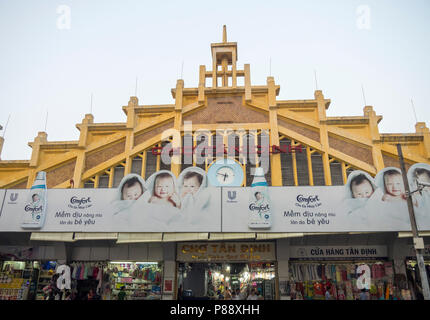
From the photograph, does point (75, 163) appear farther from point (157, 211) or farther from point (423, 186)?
point (423, 186)

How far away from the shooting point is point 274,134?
19.2 metres

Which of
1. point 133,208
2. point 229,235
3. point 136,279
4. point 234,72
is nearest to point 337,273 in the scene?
point 229,235

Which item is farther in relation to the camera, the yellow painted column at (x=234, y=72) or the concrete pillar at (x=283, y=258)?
the yellow painted column at (x=234, y=72)

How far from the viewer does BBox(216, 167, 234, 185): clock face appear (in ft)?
55.1

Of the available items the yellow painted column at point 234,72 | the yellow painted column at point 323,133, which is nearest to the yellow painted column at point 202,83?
the yellow painted column at point 234,72

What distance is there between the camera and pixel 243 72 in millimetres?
21719

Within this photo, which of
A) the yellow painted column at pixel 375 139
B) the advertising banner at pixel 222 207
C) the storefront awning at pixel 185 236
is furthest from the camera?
the yellow painted column at pixel 375 139

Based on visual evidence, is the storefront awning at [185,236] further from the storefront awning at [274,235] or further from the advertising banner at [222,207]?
the storefront awning at [274,235]

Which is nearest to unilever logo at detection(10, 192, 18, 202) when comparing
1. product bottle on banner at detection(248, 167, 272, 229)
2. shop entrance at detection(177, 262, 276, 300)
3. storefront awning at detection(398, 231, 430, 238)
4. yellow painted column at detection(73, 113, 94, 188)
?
yellow painted column at detection(73, 113, 94, 188)

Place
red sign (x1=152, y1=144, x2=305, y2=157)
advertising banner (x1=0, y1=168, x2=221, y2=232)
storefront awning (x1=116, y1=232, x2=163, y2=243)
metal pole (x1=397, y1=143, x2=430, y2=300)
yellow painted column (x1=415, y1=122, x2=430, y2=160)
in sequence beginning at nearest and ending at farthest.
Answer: metal pole (x1=397, y1=143, x2=430, y2=300)
advertising banner (x1=0, y1=168, x2=221, y2=232)
storefront awning (x1=116, y1=232, x2=163, y2=243)
yellow painted column (x1=415, y1=122, x2=430, y2=160)
red sign (x1=152, y1=144, x2=305, y2=157)

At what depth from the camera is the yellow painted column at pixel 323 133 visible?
18.2 m

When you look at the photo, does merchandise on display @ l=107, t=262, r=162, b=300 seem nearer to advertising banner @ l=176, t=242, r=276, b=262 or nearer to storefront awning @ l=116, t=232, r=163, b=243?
advertising banner @ l=176, t=242, r=276, b=262

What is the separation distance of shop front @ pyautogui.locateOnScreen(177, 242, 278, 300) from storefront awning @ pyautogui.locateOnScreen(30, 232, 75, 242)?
18.1 ft

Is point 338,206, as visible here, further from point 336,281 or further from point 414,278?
point 414,278
